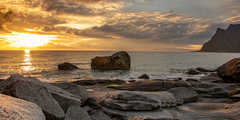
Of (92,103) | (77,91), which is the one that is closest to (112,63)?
(77,91)

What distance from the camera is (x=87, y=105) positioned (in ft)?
24.1

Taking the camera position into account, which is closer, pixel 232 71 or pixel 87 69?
pixel 232 71

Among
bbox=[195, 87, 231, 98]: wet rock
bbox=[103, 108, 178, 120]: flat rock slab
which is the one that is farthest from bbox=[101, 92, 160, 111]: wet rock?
bbox=[195, 87, 231, 98]: wet rock

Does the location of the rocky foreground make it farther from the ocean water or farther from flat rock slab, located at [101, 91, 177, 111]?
the ocean water

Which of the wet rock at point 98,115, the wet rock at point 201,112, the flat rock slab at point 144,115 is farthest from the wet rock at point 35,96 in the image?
the wet rock at point 201,112

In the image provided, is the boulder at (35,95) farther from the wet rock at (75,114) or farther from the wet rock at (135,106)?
the wet rock at (135,106)

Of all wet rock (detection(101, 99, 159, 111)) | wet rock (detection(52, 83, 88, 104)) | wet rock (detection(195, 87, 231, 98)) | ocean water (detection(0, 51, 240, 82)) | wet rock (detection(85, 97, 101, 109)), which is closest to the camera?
wet rock (detection(101, 99, 159, 111))

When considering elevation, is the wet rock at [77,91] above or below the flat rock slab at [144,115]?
above

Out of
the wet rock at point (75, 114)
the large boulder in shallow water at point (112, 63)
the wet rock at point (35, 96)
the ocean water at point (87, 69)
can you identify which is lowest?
the ocean water at point (87, 69)

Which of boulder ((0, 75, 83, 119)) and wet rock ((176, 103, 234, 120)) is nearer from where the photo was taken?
boulder ((0, 75, 83, 119))

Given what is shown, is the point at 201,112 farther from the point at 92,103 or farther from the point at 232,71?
the point at 232,71

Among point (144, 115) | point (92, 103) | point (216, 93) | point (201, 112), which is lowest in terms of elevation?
point (216, 93)

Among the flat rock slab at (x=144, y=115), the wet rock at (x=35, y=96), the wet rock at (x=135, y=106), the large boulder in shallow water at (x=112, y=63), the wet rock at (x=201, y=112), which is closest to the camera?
the wet rock at (x=35, y=96)

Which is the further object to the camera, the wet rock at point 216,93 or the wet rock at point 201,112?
the wet rock at point 216,93
